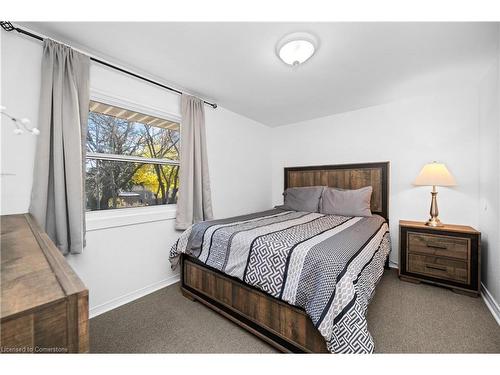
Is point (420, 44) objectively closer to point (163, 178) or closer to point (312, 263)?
point (312, 263)

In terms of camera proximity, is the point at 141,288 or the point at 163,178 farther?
the point at 163,178

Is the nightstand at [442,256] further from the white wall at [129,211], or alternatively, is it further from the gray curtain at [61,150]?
the gray curtain at [61,150]

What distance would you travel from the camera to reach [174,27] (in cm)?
145

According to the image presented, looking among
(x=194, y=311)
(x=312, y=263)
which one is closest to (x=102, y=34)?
(x=312, y=263)

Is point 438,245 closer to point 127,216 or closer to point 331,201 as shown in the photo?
point 331,201

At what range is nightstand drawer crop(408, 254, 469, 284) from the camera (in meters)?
2.06

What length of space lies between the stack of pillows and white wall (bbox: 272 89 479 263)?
0.49 m

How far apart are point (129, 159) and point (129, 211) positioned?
54 cm

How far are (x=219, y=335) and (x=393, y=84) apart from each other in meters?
3.00

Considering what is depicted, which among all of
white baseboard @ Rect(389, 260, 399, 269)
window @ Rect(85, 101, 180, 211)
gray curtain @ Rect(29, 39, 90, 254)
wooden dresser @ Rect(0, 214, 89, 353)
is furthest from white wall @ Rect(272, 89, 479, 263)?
wooden dresser @ Rect(0, 214, 89, 353)

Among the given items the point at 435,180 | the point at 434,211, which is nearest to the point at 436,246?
the point at 434,211

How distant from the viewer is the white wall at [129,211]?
4.73 feet

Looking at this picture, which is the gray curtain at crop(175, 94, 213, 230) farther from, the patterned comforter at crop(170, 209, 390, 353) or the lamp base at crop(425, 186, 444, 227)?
the lamp base at crop(425, 186, 444, 227)
